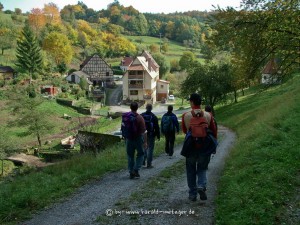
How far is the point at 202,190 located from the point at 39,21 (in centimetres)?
11032

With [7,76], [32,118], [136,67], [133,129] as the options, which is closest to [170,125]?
[133,129]

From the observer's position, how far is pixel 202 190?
646 centimetres

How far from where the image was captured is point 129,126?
8281 mm

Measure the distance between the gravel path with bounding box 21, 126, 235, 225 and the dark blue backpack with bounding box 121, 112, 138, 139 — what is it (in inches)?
46.6

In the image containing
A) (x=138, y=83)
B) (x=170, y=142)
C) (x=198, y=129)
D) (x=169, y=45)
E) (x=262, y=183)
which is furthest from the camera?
(x=169, y=45)

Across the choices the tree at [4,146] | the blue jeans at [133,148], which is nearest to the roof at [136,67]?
the tree at [4,146]

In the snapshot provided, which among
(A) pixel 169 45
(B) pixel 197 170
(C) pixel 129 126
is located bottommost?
(B) pixel 197 170

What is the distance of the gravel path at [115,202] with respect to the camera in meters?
5.81

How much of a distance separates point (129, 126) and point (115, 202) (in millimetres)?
2117

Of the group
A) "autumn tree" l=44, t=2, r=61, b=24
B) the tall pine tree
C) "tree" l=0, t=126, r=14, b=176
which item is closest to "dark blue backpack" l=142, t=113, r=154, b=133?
"tree" l=0, t=126, r=14, b=176

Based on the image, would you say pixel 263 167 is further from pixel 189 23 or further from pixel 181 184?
pixel 189 23

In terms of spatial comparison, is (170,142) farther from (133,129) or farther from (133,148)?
(133,129)

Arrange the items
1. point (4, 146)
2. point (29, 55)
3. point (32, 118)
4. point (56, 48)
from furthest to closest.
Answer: point (56, 48) → point (29, 55) → point (32, 118) → point (4, 146)

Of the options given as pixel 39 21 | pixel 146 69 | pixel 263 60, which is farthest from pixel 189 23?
pixel 263 60
